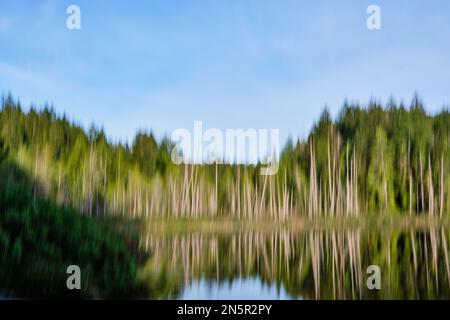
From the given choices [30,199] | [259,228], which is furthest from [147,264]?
[259,228]

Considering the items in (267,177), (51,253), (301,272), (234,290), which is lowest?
(234,290)

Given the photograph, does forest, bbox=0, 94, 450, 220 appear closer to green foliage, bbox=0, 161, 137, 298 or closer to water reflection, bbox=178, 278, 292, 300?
green foliage, bbox=0, 161, 137, 298

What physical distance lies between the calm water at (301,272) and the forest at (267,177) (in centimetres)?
1383

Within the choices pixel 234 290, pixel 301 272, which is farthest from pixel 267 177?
pixel 234 290

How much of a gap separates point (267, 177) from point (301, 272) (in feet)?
77.2

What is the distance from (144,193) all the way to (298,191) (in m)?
9.48

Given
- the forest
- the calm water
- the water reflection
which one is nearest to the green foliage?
the calm water

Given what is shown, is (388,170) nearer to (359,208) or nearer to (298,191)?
(359,208)

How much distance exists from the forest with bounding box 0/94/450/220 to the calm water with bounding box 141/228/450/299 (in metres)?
13.8

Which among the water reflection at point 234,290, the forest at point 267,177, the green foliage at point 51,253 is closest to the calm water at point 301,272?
the water reflection at point 234,290

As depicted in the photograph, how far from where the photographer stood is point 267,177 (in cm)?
3462

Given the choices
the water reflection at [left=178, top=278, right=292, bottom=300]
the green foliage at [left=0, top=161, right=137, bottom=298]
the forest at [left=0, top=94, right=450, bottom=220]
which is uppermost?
the forest at [left=0, top=94, right=450, bottom=220]

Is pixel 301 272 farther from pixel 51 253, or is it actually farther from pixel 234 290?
pixel 51 253

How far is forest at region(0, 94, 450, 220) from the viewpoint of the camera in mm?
30016
